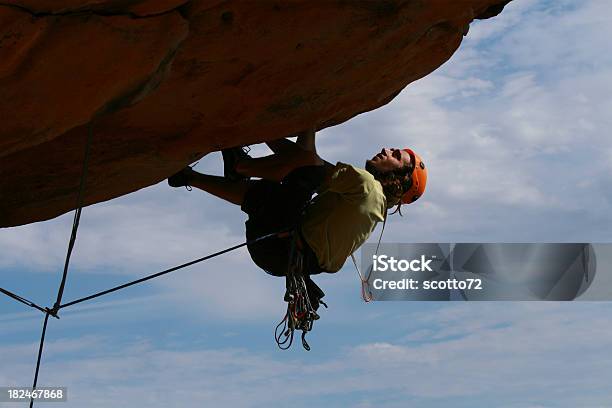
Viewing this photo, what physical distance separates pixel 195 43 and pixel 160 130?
1035 mm

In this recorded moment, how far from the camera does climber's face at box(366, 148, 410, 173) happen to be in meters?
5.79

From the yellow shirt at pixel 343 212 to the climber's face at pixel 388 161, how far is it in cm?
25

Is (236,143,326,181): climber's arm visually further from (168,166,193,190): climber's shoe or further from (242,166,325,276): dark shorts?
(168,166,193,190): climber's shoe

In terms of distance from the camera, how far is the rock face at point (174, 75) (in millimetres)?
4098

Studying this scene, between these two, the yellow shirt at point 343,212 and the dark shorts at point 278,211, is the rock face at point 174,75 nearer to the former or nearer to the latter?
the dark shorts at point 278,211

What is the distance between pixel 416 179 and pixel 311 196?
64cm

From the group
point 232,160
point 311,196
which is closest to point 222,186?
point 232,160

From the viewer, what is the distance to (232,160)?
6.00 metres

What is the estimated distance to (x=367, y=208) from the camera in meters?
5.52

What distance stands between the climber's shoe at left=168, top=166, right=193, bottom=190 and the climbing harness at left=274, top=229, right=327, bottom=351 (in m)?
0.89

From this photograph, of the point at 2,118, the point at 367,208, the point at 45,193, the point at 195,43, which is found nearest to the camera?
the point at 2,118

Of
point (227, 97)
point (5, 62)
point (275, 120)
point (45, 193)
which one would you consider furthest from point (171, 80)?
point (45, 193)

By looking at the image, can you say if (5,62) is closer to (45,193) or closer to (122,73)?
(122,73)

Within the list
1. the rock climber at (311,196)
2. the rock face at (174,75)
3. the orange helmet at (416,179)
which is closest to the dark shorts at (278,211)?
the rock climber at (311,196)
